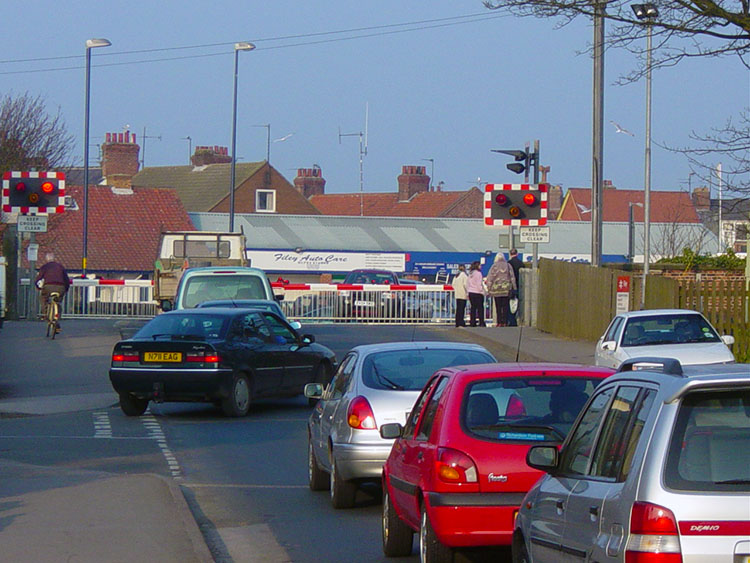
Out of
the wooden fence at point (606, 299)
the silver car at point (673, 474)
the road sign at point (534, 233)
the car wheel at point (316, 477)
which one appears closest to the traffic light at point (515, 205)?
the road sign at point (534, 233)

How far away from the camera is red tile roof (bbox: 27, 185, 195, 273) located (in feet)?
199

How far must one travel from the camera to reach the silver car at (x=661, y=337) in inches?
752

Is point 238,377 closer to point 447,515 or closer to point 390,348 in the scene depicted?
point 390,348

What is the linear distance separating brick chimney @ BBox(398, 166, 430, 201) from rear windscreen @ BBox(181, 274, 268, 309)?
63.7 metres

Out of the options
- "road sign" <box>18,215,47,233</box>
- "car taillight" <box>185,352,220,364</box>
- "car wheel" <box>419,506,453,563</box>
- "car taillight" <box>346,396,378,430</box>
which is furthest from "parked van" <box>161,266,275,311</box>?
"car wheel" <box>419,506,453,563</box>

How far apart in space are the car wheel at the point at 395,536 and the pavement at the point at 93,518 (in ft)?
2.71

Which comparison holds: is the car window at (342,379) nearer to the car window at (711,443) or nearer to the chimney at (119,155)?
the car window at (711,443)

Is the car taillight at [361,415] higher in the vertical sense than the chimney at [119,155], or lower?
lower

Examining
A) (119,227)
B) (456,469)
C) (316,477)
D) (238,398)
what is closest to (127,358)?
(238,398)

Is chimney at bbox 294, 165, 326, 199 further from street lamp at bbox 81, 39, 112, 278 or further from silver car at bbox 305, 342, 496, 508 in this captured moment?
silver car at bbox 305, 342, 496, 508

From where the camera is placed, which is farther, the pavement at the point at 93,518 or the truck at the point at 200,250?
the truck at the point at 200,250

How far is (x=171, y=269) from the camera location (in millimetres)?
32250

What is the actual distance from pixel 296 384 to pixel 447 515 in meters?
11.5

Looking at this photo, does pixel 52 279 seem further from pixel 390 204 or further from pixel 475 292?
pixel 390 204
